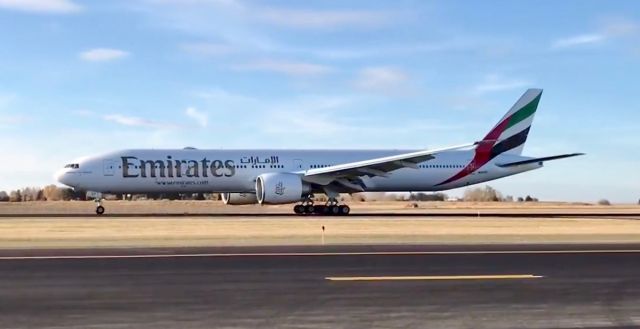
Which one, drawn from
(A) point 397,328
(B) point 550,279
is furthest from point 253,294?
(B) point 550,279

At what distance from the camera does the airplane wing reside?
122 ft

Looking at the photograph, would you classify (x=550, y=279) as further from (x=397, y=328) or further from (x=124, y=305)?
(x=124, y=305)

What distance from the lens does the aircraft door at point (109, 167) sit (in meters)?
38.4

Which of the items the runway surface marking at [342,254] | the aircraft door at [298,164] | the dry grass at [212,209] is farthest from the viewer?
the dry grass at [212,209]

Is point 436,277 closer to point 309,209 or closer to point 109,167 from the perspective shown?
point 309,209

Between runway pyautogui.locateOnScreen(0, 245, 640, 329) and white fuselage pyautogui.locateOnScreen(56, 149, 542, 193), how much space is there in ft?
71.9

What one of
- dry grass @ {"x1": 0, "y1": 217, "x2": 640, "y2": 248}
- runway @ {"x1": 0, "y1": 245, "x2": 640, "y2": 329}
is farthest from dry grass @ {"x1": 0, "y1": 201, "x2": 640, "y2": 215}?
runway @ {"x1": 0, "y1": 245, "x2": 640, "y2": 329}

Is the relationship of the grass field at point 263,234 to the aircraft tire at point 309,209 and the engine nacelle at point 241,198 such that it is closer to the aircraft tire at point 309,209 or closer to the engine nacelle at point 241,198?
the aircraft tire at point 309,209

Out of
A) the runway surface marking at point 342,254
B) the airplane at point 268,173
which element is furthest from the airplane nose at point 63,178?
the runway surface marking at point 342,254

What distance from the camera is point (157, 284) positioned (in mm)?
11477

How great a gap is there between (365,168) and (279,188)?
420 centimetres

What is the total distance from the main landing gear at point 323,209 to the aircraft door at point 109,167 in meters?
9.05

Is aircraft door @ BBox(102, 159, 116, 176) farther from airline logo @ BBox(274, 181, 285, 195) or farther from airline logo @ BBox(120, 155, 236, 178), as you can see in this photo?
airline logo @ BBox(274, 181, 285, 195)

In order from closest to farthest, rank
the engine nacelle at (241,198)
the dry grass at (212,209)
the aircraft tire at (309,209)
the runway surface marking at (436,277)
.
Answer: the runway surface marking at (436,277) < the aircraft tire at (309,209) < the engine nacelle at (241,198) < the dry grass at (212,209)
